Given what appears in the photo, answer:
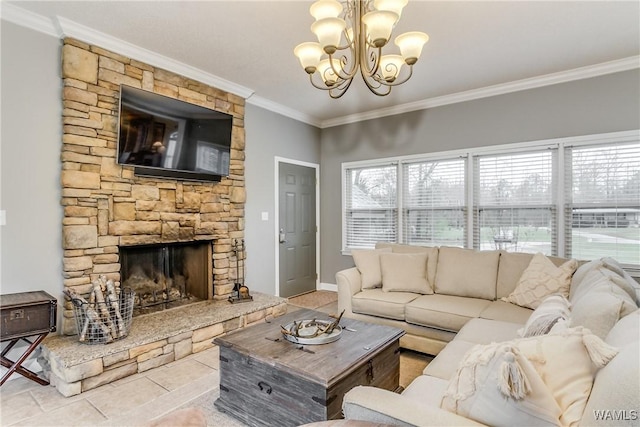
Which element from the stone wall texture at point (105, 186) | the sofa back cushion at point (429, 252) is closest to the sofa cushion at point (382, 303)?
the sofa back cushion at point (429, 252)

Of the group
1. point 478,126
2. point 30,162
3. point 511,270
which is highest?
point 478,126

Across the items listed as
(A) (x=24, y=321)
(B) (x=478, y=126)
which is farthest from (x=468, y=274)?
(A) (x=24, y=321)

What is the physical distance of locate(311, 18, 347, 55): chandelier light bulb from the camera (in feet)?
6.23

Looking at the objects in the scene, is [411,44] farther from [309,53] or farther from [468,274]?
[468,274]

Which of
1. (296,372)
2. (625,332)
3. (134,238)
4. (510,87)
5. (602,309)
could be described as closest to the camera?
(625,332)

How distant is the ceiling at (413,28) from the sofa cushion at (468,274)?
1.95 metres

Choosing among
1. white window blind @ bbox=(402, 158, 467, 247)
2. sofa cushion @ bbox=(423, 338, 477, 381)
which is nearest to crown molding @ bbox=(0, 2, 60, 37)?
sofa cushion @ bbox=(423, 338, 477, 381)

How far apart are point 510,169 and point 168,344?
13.4 ft

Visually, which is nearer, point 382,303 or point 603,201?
point 382,303

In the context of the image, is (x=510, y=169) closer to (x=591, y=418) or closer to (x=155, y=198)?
(x=591, y=418)

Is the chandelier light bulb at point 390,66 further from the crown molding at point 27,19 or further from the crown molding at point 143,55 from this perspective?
the crown molding at point 27,19

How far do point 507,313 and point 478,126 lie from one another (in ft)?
8.03

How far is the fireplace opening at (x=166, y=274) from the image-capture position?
3.48 metres

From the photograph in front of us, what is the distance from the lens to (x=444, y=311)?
2930 mm
